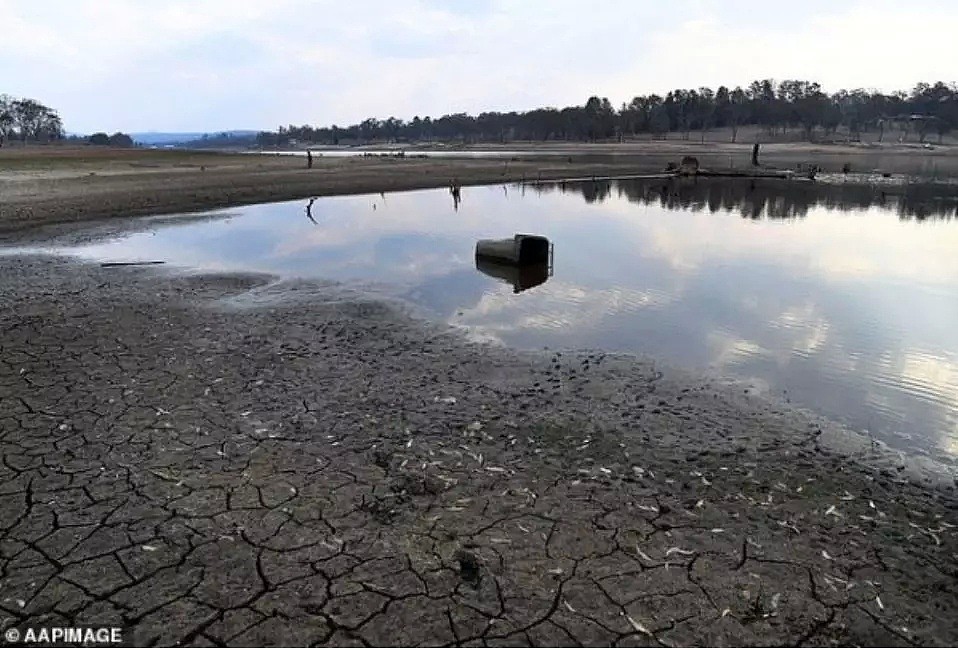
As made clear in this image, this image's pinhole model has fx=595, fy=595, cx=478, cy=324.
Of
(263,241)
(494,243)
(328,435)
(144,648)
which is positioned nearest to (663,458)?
(328,435)

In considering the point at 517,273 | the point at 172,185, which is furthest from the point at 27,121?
the point at 517,273

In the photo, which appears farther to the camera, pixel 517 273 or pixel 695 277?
pixel 517 273

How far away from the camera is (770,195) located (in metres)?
44.7

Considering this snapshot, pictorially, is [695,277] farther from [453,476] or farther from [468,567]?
[468,567]

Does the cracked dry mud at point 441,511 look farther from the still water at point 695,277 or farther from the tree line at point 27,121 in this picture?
the tree line at point 27,121

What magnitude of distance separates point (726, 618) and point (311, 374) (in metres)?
7.09

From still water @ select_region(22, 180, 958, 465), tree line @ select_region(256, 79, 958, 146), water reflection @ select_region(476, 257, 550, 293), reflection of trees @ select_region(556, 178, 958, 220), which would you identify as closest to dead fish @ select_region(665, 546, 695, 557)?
still water @ select_region(22, 180, 958, 465)

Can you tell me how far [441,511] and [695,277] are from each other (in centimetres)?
1463

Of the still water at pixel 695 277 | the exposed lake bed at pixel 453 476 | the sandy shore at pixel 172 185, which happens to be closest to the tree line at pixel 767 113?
the sandy shore at pixel 172 185

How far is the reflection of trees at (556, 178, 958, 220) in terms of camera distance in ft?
120

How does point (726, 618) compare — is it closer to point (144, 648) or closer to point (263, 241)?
point (144, 648)

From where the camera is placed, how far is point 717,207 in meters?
37.8

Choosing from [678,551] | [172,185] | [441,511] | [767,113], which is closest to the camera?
[678,551]

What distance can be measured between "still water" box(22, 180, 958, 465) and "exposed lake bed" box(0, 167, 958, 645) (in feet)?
0.67
